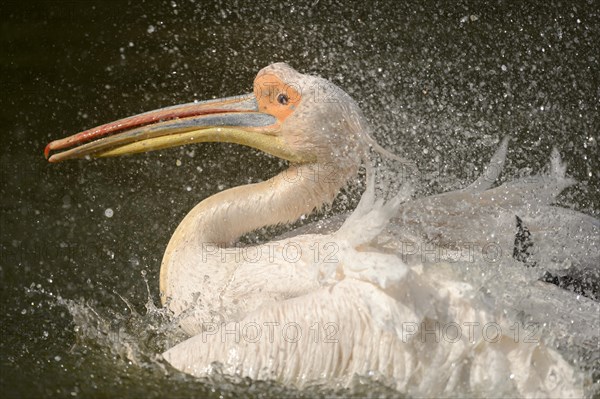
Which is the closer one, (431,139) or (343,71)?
(431,139)

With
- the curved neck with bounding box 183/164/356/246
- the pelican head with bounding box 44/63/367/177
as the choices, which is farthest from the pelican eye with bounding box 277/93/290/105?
the curved neck with bounding box 183/164/356/246

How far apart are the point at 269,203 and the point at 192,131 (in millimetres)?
395

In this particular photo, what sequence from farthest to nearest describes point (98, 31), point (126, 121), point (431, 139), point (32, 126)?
1. point (98, 31)
2. point (32, 126)
3. point (431, 139)
4. point (126, 121)

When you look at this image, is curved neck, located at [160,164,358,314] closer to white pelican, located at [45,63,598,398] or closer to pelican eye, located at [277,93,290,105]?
white pelican, located at [45,63,598,398]

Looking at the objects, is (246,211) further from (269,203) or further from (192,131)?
(192,131)

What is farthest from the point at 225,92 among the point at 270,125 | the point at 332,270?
the point at 332,270

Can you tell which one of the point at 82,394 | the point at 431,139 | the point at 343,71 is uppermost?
the point at 343,71

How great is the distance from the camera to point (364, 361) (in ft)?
9.34

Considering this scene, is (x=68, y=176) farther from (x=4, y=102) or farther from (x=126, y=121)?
(x=126, y=121)

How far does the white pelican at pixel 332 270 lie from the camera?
282cm

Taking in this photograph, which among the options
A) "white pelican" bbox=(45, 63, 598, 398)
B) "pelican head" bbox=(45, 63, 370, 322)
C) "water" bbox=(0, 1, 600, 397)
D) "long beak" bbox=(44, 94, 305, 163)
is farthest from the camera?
"water" bbox=(0, 1, 600, 397)

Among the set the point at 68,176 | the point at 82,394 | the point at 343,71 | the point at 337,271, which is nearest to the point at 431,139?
the point at 343,71

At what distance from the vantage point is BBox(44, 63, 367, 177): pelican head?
3283mm

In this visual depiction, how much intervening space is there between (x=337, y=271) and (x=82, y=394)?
83 centimetres
